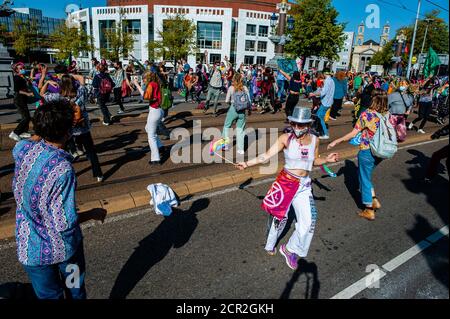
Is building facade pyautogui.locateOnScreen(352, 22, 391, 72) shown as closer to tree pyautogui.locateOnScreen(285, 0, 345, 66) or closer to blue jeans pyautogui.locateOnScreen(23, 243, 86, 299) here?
tree pyautogui.locateOnScreen(285, 0, 345, 66)

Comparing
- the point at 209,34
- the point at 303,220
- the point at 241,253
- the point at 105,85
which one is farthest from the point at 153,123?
the point at 209,34

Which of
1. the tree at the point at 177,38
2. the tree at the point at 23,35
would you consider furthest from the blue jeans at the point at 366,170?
the tree at the point at 23,35

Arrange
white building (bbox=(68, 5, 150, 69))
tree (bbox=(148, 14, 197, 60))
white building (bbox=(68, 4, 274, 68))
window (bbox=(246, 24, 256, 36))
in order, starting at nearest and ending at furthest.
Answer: tree (bbox=(148, 14, 197, 60))
white building (bbox=(68, 4, 274, 68))
white building (bbox=(68, 5, 150, 69))
window (bbox=(246, 24, 256, 36))

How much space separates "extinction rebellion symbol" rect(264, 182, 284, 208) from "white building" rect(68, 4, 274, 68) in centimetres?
5602

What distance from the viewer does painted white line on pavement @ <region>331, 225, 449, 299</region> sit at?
328 cm

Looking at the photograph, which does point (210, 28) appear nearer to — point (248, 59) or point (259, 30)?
point (248, 59)

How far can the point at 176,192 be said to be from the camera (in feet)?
17.6

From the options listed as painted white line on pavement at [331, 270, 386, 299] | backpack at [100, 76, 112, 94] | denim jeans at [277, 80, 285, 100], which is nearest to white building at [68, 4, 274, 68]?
denim jeans at [277, 80, 285, 100]

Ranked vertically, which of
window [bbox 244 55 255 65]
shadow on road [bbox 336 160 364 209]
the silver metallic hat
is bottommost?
shadow on road [bbox 336 160 364 209]

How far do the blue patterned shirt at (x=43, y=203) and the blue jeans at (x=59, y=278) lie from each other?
0.10 metres

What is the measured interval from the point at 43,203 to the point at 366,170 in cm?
451

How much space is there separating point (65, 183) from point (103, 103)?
8600 millimetres
